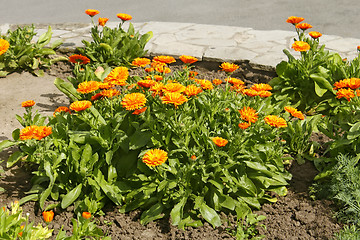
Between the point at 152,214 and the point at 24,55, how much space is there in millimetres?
3151

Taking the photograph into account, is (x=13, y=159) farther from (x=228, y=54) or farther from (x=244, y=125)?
(x=228, y=54)

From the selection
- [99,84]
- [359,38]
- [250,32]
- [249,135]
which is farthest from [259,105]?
[359,38]

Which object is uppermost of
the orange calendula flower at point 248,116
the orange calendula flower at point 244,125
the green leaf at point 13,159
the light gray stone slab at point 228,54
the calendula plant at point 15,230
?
the orange calendula flower at point 248,116

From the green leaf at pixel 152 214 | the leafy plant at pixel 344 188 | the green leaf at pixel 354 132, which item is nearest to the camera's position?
the leafy plant at pixel 344 188

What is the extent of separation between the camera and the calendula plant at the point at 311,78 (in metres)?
4.76

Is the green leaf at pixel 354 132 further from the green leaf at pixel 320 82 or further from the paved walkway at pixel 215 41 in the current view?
the paved walkway at pixel 215 41

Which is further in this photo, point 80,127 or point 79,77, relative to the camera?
point 79,77

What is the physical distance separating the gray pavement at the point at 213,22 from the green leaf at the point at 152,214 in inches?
101

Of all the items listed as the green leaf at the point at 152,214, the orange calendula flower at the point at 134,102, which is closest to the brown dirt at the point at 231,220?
the green leaf at the point at 152,214

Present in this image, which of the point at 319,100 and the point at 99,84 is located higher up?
the point at 99,84

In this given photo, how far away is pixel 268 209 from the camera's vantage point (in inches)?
144

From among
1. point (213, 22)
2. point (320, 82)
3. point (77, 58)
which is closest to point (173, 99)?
point (77, 58)

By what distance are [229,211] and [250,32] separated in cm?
377

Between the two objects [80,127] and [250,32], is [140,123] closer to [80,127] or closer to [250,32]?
[80,127]
